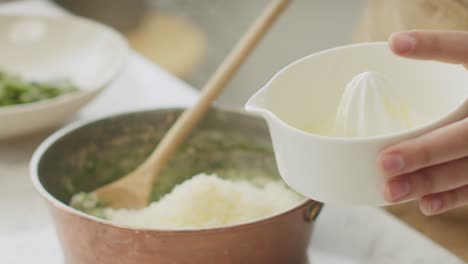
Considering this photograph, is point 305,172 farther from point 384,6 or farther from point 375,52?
point 384,6

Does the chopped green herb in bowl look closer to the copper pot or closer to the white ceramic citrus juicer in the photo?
the copper pot

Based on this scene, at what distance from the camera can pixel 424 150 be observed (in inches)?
19.5

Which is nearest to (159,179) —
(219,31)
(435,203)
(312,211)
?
(312,211)

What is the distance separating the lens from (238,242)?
0.66 meters

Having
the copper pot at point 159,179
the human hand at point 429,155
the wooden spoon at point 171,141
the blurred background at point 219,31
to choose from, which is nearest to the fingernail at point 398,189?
the human hand at point 429,155

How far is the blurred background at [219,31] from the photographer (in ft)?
7.11

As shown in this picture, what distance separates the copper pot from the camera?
0.65 metres

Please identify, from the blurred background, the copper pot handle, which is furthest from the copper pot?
the blurred background

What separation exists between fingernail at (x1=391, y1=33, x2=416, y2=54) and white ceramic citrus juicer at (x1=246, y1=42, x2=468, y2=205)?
6 centimetres

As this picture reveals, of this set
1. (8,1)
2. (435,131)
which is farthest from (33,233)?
(8,1)

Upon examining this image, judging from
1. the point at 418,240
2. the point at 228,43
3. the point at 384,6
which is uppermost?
the point at 384,6

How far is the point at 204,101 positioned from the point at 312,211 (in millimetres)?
251

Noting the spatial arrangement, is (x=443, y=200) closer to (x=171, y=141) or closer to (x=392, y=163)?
(x=392, y=163)

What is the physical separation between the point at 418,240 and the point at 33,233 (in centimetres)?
45
